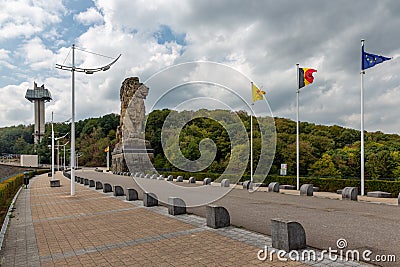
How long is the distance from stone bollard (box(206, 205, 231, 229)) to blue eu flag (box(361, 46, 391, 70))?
11.2 m

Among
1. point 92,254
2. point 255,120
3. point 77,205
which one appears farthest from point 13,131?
point 92,254

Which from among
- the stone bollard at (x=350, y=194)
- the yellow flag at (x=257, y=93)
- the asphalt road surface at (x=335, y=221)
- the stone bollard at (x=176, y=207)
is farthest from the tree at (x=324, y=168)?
the stone bollard at (x=176, y=207)

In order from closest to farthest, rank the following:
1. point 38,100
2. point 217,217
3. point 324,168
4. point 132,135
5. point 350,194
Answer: point 217,217 → point 350,194 → point 324,168 → point 132,135 → point 38,100

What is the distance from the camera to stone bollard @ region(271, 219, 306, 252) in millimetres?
5398

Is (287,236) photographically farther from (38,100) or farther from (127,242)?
(38,100)

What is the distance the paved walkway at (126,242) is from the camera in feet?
17.1

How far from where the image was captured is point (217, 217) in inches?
283

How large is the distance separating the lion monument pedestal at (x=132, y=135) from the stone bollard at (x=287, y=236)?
96.2 ft

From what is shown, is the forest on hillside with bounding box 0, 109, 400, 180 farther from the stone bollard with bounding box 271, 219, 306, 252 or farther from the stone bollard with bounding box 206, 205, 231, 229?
the stone bollard with bounding box 271, 219, 306, 252

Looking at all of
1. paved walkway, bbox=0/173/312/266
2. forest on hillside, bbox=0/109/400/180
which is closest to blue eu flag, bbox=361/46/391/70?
forest on hillside, bbox=0/109/400/180

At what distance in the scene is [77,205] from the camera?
11930 millimetres

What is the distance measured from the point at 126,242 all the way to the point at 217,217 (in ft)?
6.54

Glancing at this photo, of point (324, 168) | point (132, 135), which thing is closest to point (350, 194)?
point (324, 168)

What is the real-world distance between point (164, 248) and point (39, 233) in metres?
3.41
